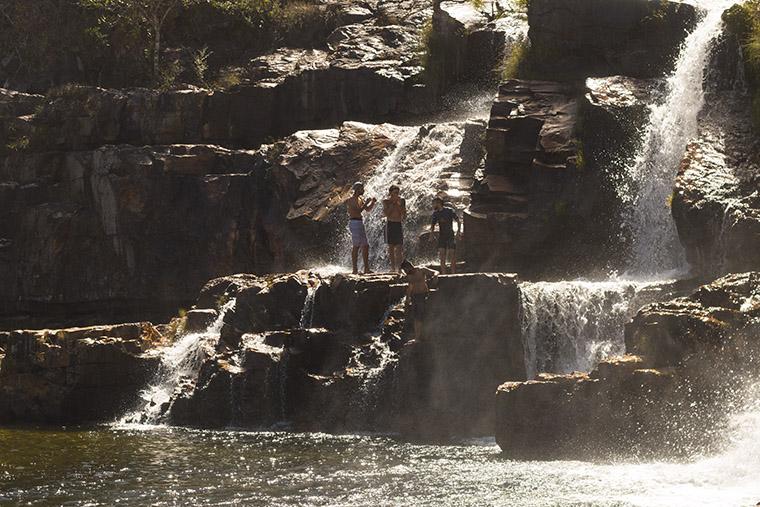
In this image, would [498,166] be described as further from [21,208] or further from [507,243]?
[21,208]

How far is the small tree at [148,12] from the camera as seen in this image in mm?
44125

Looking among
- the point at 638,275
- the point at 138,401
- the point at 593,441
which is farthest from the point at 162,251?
the point at 593,441

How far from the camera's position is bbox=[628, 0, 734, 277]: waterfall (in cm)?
2753

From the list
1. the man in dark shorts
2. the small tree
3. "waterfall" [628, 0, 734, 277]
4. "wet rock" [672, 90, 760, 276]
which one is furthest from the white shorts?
the small tree

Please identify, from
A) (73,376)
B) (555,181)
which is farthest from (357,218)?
(73,376)

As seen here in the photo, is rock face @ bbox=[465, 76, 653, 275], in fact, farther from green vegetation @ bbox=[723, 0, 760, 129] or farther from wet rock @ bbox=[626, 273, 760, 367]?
wet rock @ bbox=[626, 273, 760, 367]

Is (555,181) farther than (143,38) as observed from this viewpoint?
No

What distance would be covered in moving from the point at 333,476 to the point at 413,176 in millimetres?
15575

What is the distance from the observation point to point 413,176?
3272cm

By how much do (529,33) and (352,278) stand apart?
38.5 feet

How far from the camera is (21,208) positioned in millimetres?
37688

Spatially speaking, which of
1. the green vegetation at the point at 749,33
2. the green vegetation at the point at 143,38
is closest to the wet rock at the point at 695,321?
the green vegetation at the point at 749,33

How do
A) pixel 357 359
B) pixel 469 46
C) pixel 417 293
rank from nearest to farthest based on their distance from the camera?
1. pixel 417 293
2. pixel 357 359
3. pixel 469 46

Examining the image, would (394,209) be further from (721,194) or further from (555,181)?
(721,194)
